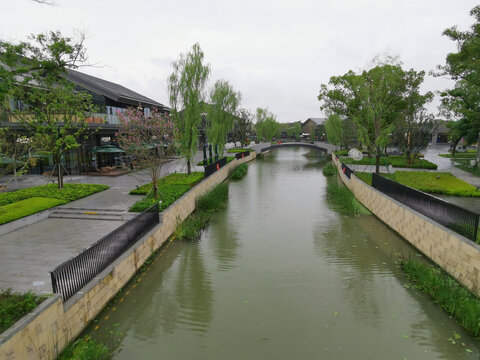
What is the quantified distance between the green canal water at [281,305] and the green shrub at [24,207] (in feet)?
20.4

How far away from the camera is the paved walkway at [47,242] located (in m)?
8.11

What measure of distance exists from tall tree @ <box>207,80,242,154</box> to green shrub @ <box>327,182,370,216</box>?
1340cm

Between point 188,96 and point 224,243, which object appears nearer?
point 224,243

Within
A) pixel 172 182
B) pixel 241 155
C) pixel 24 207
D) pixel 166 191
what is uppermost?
pixel 241 155

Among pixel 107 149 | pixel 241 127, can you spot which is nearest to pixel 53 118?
pixel 107 149

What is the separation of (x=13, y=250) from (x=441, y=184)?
23145 millimetres

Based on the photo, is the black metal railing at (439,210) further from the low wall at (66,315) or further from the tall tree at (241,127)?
the tall tree at (241,127)

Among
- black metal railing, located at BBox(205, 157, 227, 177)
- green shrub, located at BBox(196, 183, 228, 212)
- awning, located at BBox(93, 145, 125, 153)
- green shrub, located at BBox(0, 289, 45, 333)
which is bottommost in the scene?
green shrub, located at BBox(196, 183, 228, 212)

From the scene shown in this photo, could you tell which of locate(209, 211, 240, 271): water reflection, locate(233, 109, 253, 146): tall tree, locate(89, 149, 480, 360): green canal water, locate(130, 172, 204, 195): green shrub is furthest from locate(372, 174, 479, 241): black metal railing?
locate(233, 109, 253, 146): tall tree

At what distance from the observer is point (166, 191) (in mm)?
16359

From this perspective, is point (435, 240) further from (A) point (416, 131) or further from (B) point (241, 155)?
(B) point (241, 155)

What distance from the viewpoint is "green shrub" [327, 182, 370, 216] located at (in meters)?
17.7

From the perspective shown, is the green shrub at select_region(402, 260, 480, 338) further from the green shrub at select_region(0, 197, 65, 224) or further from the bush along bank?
the green shrub at select_region(0, 197, 65, 224)

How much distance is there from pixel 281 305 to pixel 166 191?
390 inches
